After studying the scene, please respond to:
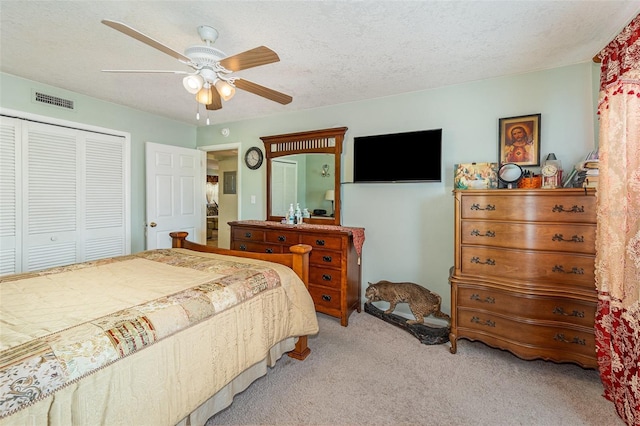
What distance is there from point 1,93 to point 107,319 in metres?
3.06

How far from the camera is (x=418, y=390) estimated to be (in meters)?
1.93

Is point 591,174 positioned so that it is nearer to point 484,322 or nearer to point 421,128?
point 484,322

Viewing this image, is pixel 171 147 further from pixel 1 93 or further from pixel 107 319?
pixel 107 319

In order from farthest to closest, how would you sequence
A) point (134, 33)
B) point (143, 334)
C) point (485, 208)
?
point (485, 208)
point (134, 33)
point (143, 334)

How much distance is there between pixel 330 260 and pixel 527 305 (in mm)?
1657

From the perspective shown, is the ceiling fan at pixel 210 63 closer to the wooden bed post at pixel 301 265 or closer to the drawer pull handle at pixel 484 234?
the wooden bed post at pixel 301 265

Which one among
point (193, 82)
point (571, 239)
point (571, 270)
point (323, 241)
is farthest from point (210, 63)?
point (571, 270)

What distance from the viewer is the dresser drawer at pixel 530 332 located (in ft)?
6.46

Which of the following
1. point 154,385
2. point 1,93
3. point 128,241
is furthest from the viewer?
point 128,241

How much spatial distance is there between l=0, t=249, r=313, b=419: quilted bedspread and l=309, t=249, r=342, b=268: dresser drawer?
1.04 m

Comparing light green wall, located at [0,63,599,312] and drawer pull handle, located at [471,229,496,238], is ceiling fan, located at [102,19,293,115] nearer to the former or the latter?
light green wall, located at [0,63,599,312]

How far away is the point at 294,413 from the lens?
1.71 m

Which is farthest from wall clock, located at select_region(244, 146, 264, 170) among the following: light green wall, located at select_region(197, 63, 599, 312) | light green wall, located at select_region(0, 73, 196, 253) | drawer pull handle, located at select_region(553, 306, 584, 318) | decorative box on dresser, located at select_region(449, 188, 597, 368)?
drawer pull handle, located at select_region(553, 306, 584, 318)

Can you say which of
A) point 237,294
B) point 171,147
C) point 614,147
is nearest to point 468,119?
point 614,147
